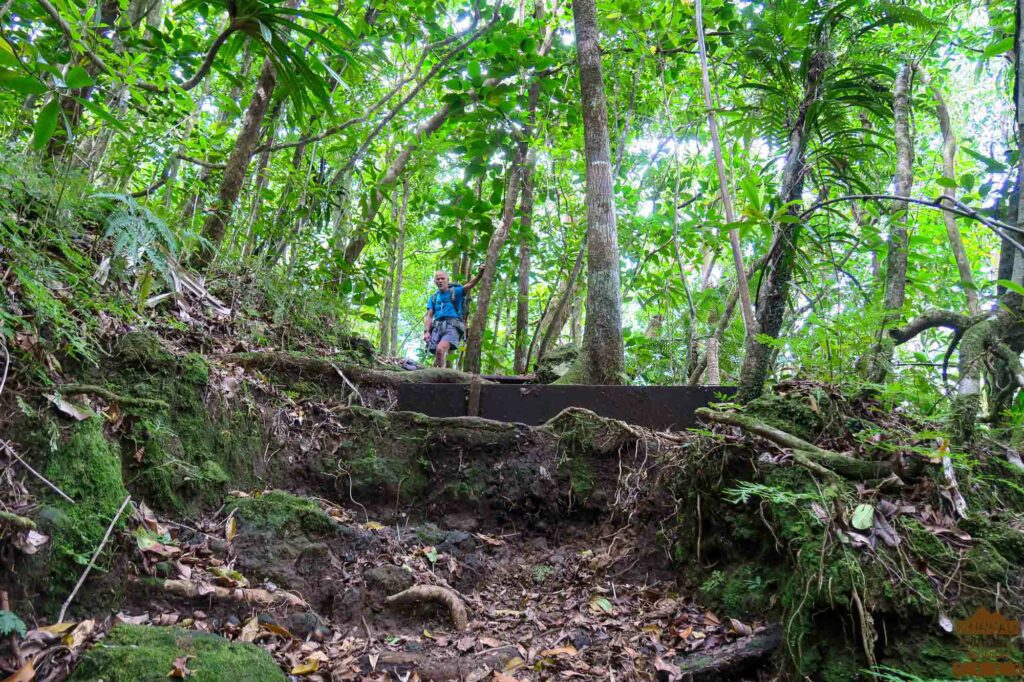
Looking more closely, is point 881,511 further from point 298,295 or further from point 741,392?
point 298,295

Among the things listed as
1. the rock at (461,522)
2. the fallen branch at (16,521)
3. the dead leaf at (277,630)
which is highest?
the fallen branch at (16,521)

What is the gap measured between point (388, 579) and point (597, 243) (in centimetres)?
340

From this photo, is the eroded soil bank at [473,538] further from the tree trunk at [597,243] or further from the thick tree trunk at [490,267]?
the thick tree trunk at [490,267]

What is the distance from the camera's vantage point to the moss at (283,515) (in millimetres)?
3244

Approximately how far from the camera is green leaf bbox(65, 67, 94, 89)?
7.05 ft

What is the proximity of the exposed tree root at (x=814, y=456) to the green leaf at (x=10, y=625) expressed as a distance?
119 inches

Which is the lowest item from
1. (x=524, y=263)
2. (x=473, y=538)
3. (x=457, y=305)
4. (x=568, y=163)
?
(x=473, y=538)

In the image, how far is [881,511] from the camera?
266cm

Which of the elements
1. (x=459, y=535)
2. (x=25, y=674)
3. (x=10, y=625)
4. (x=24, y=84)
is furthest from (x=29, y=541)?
(x=459, y=535)

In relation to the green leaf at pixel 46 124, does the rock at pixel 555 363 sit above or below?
below

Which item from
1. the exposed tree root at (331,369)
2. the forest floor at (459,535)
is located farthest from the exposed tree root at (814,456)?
the exposed tree root at (331,369)

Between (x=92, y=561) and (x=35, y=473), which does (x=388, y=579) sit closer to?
(x=92, y=561)

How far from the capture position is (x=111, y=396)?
2.94 m

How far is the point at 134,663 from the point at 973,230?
13.3 metres
